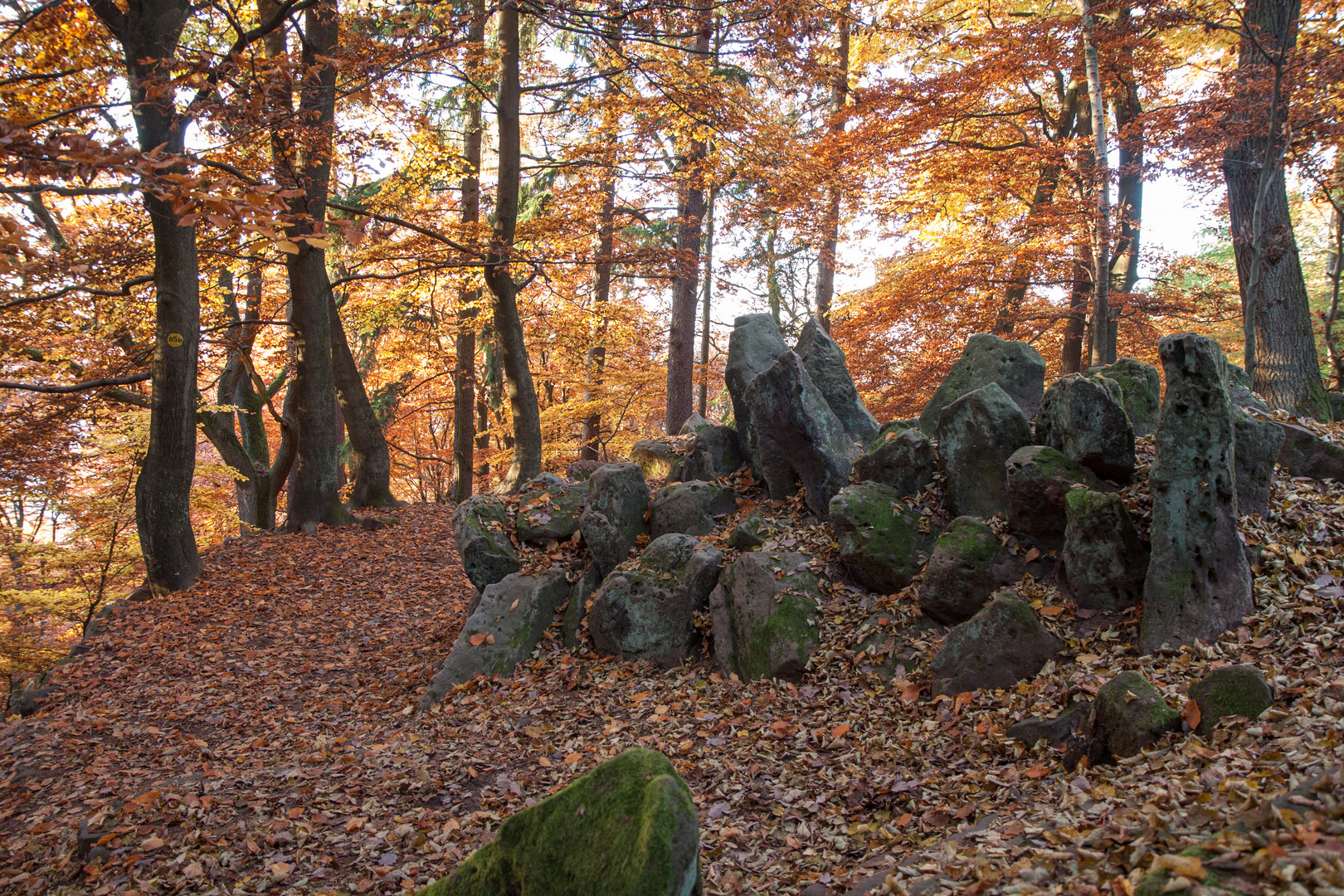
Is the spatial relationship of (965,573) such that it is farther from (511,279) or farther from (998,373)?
(511,279)

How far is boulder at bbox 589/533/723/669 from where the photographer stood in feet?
22.0

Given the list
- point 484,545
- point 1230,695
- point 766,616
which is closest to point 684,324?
point 484,545

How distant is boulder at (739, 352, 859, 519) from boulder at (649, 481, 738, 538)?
0.83 meters

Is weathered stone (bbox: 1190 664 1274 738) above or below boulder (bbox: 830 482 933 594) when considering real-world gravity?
below

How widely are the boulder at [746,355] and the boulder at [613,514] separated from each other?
55.0 inches

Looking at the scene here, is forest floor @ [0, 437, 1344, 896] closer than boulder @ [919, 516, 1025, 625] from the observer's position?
Yes

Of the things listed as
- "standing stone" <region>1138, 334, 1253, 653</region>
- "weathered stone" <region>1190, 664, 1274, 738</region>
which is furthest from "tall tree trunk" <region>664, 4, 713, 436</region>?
"weathered stone" <region>1190, 664, 1274, 738</region>

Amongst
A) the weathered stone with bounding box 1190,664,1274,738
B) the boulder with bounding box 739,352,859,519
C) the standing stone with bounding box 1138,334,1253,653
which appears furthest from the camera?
the boulder with bounding box 739,352,859,519

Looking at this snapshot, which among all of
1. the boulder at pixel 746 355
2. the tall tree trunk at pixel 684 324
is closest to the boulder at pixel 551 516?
the boulder at pixel 746 355

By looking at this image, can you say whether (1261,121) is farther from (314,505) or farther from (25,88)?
(25,88)

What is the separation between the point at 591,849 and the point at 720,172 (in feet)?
39.9

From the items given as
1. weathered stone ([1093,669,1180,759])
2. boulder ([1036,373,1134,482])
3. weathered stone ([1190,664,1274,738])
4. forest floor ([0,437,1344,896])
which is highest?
boulder ([1036,373,1134,482])

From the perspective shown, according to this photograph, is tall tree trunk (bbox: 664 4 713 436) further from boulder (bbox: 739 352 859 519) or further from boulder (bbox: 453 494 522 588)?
boulder (bbox: 739 352 859 519)

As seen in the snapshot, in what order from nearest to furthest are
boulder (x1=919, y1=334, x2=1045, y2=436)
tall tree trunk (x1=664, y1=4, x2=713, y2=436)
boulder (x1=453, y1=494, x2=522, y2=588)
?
boulder (x1=919, y1=334, x2=1045, y2=436) → boulder (x1=453, y1=494, x2=522, y2=588) → tall tree trunk (x1=664, y1=4, x2=713, y2=436)
